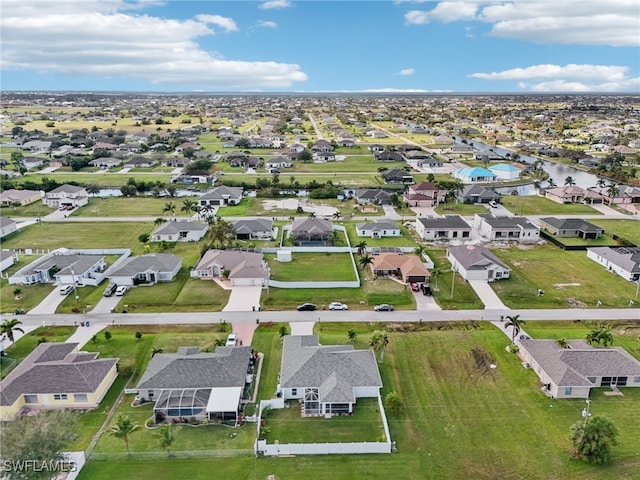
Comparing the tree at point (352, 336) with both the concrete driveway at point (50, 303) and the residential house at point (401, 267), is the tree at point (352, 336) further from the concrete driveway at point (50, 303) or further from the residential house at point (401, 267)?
the concrete driveway at point (50, 303)

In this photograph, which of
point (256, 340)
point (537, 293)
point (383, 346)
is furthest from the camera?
point (537, 293)

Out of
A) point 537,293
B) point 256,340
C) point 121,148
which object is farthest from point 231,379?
point 121,148

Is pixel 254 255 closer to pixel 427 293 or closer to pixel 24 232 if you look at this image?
pixel 427 293

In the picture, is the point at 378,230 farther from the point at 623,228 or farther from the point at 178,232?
the point at 623,228

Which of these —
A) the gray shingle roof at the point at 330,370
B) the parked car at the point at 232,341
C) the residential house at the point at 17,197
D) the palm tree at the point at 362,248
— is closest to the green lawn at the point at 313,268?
the palm tree at the point at 362,248

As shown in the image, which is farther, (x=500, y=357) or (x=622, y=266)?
(x=622, y=266)

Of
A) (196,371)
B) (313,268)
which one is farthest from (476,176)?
(196,371)

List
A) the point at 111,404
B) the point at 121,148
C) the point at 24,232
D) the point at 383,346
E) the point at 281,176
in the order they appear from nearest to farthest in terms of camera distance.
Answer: the point at 111,404 < the point at 383,346 < the point at 24,232 < the point at 281,176 < the point at 121,148
